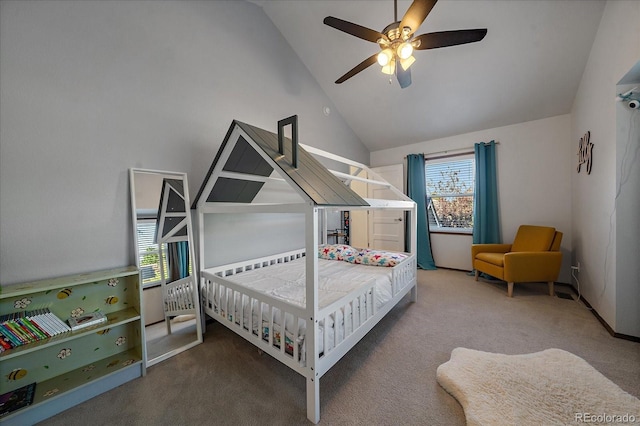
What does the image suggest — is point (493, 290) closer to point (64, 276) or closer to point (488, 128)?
point (488, 128)

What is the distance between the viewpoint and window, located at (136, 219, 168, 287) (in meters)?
1.86

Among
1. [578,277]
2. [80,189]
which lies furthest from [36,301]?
[578,277]

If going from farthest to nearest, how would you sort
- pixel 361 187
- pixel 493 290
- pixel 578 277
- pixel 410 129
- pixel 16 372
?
pixel 361 187 < pixel 410 129 < pixel 493 290 < pixel 578 277 < pixel 16 372

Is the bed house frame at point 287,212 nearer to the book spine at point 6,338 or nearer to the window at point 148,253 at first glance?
the window at point 148,253

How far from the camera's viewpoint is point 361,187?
183 inches

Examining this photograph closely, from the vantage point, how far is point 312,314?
128 cm

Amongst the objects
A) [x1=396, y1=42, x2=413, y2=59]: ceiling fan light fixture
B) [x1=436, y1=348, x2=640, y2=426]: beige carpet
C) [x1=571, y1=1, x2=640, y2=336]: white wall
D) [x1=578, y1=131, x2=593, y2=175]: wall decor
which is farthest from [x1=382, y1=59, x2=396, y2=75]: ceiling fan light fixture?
[x1=578, y1=131, x2=593, y2=175]: wall decor

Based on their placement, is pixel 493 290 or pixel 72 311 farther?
pixel 493 290

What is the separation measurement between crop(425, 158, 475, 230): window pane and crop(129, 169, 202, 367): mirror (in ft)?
13.3

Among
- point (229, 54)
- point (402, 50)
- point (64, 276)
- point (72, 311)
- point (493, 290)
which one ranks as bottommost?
point (493, 290)

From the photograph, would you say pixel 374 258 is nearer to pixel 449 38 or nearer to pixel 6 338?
pixel 449 38

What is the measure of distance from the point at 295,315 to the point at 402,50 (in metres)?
2.06

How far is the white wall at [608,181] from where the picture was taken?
1.95m

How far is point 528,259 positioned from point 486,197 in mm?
1246
